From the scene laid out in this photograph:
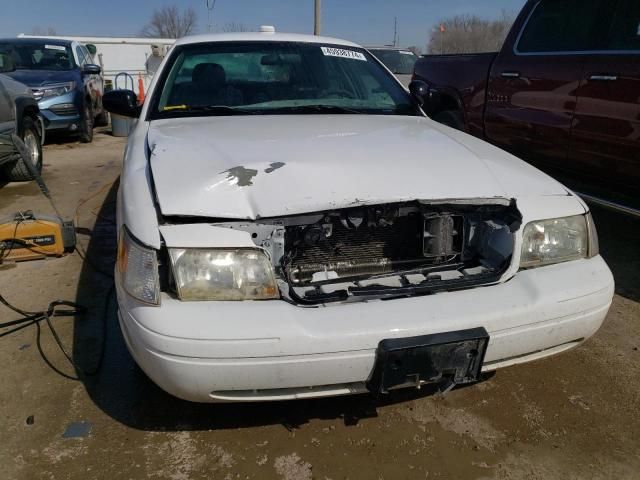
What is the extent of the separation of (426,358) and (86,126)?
9023 millimetres

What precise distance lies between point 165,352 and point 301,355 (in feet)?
1.47

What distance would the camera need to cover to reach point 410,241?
2.23m

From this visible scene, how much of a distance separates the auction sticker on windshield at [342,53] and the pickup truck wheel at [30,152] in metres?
4.06

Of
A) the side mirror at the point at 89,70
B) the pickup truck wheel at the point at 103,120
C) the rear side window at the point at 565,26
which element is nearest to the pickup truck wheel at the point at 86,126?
the side mirror at the point at 89,70

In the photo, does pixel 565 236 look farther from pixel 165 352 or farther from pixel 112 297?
pixel 112 297

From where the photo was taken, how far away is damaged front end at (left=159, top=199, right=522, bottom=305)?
1959mm

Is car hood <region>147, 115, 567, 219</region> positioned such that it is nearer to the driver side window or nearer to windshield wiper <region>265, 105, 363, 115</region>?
windshield wiper <region>265, 105, 363, 115</region>

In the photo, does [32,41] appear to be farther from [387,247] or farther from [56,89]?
[387,247]

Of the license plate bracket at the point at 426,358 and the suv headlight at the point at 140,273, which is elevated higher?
the suv headlight at the point at 140,273

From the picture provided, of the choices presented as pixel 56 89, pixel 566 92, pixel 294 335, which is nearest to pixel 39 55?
pixel 56 89

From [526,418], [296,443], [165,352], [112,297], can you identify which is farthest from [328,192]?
[112,297]

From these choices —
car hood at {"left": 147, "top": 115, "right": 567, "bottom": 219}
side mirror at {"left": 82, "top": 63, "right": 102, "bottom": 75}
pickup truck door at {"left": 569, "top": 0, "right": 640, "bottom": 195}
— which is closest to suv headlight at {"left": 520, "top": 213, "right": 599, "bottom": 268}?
car hood at {"left": 147, "top": 115, "right": 567, "bottom": 219}

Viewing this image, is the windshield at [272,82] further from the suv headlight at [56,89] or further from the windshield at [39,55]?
the windshield at [39,55]

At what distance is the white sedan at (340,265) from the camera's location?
1.80 m
